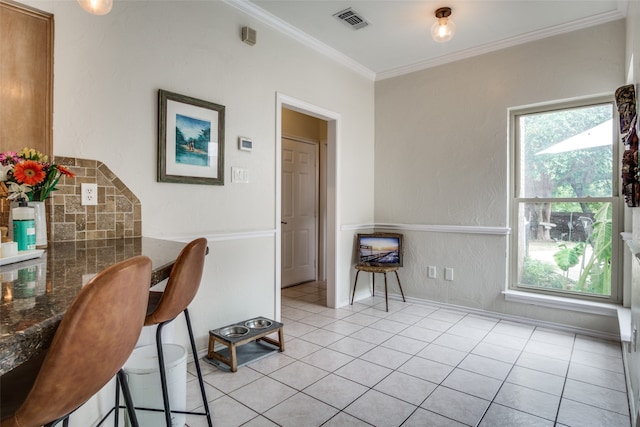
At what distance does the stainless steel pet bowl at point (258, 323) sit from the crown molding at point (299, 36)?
2430mm

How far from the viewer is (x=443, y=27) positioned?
2.71m

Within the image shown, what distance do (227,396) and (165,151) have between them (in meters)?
1.56

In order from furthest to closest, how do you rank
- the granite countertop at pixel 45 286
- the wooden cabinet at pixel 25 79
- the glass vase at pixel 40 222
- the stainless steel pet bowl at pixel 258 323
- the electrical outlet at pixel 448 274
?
the electrical outlet at pixel 448 274
the stainless steel pet bowl at pixel 258 323
the wooden cabinet at pixel 25 79
the glass vase at pixel 40 222
the granite countertop at pixel 45 286

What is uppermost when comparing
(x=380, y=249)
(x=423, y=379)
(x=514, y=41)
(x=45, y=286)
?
(x=514, y=41)

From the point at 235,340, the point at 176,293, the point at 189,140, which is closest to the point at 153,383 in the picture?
the point at 176,293

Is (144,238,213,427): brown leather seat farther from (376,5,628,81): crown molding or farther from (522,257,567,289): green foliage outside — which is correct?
(376,5,628,81): crown molding

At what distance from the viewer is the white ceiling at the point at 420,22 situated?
277 cm

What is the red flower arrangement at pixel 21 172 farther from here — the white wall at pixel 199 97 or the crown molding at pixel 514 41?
the crown molding at pixel 514 41

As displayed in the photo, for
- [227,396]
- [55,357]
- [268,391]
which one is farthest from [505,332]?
[55,357]

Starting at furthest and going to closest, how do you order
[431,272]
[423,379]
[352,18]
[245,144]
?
1. [431,272]
2. [352,18]
3. [245,144]
4. [423,379]

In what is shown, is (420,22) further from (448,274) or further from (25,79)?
(25,79)

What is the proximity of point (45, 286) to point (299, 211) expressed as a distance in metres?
4.11

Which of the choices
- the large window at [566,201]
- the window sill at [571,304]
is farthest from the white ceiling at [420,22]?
the window sill at [571,304]

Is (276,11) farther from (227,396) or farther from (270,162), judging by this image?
(227,396)
